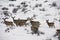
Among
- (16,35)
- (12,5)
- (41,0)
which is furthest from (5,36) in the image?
(41,0)

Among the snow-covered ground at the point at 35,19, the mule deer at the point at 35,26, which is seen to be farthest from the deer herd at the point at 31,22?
the snow-covered ground at the point at 35,19

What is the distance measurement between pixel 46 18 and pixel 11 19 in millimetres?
1496

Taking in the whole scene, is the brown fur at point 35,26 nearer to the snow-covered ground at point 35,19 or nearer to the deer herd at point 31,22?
the deer herd at point 31,22

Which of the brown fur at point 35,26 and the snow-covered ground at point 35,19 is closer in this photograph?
the snow-covered ground at point 35,19

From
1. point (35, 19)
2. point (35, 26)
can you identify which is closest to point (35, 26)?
point (35, 26)

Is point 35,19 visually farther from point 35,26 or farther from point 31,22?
point 35,26

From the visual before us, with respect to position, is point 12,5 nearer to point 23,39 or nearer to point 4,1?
point 4,1

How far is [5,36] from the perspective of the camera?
6082 millimetres

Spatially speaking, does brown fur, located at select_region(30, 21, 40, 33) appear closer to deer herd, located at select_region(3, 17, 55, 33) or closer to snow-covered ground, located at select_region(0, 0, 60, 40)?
deer herd, located at select_region(3, 17, 55, 33)

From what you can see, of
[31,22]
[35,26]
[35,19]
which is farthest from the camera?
[35,19]

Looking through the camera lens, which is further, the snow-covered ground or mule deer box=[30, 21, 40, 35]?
mule deer box=[30, 21, 40, 35]

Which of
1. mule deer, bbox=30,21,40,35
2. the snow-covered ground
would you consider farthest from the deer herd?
the snow-covered ground

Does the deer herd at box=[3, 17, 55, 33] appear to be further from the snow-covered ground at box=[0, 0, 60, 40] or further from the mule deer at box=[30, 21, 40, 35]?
the snow-covered ground at box=[0, 0, 60, 40]

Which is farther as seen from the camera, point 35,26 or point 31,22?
point 31,22
